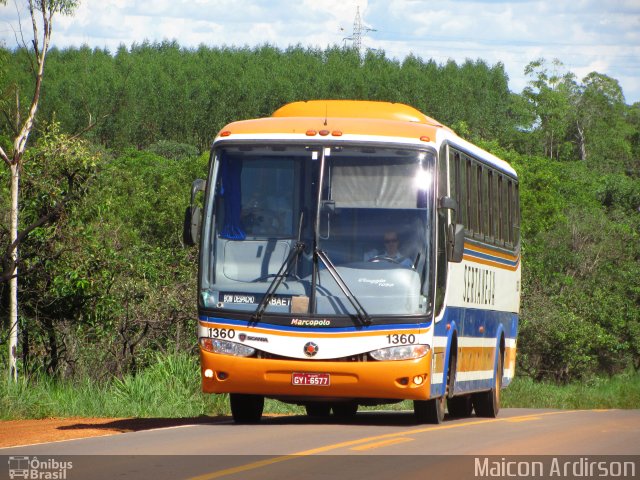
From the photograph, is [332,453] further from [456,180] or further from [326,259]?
[456,180]

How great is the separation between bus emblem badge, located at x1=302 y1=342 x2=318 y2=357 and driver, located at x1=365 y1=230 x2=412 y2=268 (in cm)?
121

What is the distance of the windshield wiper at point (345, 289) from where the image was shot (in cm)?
1505

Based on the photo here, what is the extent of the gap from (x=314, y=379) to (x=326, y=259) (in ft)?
4.47

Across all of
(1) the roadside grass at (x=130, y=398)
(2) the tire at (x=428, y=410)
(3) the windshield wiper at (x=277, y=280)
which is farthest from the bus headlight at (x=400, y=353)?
(1) the roadside grass at (x=130, y=398)

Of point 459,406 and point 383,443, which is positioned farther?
point 459,406

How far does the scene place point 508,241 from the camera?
72.7ft

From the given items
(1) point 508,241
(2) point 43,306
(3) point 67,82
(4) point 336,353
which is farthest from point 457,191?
(3) point 67,82

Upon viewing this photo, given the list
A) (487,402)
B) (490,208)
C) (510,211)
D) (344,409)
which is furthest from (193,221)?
(510,211)

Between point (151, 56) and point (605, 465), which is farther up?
point (151, 56)

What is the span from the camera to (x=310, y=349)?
49.5 ft

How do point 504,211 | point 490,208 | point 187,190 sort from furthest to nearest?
point 187,190, point 504,211, point 490,208

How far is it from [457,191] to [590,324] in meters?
34.3

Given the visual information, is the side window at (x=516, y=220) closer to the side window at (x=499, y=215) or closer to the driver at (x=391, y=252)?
the side window at (x=499, y=215)

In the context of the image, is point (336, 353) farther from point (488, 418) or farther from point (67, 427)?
point (488, 418)
